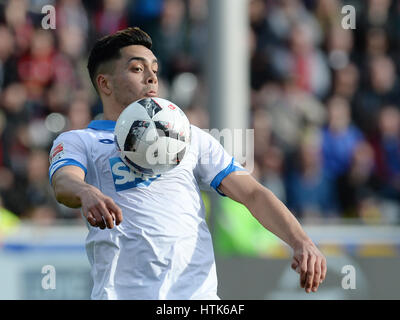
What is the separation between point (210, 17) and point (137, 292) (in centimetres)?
482

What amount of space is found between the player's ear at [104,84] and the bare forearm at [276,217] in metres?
1.09

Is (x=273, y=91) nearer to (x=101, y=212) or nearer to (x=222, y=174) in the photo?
(x=222, y=174)

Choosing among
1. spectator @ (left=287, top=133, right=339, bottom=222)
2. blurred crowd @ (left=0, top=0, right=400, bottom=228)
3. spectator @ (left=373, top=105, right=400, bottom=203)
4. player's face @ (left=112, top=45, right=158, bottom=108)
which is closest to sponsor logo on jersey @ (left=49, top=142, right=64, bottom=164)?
player's face @ (left=112, top=45, right=158, bottom=108)

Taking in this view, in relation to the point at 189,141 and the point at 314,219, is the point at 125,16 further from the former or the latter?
the point at 189,141

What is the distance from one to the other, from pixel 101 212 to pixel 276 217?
1082 mm

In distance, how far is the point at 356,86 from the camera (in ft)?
38.1

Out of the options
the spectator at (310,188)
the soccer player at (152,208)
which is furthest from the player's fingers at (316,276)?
the spectator at (310,188)

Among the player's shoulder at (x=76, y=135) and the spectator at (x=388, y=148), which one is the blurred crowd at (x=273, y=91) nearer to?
the spectator at (x=388, y=148)

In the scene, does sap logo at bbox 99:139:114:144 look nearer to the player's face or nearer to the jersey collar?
the jersey collar

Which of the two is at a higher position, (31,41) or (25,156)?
(31,41)

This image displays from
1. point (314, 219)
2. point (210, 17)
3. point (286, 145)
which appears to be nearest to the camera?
point (210, 17)

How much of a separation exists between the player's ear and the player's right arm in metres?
0.72

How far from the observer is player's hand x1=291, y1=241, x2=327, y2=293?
4105mm
